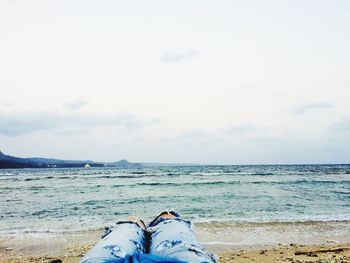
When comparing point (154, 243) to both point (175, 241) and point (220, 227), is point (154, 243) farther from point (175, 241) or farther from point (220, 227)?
point (220, 227)

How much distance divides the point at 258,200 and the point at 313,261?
11.3 m

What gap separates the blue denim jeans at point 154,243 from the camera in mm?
3176

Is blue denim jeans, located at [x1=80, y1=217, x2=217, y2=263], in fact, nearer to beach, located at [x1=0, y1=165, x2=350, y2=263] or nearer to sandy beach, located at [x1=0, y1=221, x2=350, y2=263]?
beach, located at [x1=0, y1=165, x2=350, y2=263]

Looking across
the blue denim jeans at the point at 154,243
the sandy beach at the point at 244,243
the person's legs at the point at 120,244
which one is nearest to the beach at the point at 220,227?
the sandy beach at the point at 244,243

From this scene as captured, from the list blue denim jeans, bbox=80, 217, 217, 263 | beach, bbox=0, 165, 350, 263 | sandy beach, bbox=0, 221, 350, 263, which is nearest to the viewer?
blue denim jeans, bbox=80, 217, 217, 263

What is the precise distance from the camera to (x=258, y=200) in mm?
17562

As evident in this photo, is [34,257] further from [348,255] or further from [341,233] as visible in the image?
[341,233]

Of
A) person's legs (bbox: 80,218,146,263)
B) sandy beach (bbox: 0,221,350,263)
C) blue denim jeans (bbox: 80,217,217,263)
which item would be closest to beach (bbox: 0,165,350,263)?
sandy beach (bbox: 0,221,350,263)

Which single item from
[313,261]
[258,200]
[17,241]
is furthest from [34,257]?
[258,200]

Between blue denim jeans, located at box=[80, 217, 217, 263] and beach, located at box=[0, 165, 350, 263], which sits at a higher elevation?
blue denim jeans, located at box=[80, 217, 217, 263]

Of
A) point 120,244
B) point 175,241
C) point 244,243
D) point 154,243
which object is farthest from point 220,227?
point 120,244

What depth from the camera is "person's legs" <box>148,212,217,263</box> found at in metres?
3.18

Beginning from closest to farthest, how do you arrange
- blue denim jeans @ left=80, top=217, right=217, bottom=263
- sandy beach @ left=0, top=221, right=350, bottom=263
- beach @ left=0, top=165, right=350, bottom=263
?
blue denim jeans @ left=80, top=217, right=217, bottom=263
sandy beach @ left=0, top=221, right=350, bottom=263
beach @ left=0, top=165, right=350, bottom=263

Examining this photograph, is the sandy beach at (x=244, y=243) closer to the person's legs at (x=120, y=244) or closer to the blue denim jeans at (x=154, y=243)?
the blue denim jeans at (x=154, y=243)
